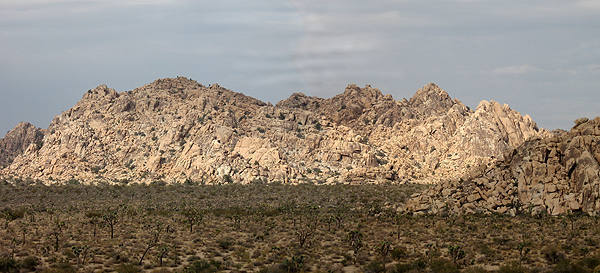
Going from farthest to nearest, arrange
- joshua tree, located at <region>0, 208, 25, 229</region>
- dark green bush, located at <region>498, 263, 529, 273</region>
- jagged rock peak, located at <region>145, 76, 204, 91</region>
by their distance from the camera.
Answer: jagged rock peak, located at <region>145, 76, 204, 91</region>
joshua tree, located at <region>0, 208, 25, 229</region>
dark green bush, located at <region>498, 263, 529, 273</region>

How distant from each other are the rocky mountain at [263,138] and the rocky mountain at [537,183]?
36220 millimetres

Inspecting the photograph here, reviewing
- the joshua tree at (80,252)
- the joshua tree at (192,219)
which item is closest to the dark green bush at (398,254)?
the joshua tree at (192,219)

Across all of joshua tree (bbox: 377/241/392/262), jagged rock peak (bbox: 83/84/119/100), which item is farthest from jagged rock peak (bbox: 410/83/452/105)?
joshua tree (bbox: 377/241/392/262)

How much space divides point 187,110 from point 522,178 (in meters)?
87.2

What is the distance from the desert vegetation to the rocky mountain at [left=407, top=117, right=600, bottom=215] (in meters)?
2.70

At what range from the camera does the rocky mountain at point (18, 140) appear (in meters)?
161

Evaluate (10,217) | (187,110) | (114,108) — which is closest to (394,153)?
(187,110)

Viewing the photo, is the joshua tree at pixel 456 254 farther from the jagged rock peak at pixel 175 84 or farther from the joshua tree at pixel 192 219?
the jagged rock peak at pixel 175 84

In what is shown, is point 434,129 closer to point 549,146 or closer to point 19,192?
point 549,146

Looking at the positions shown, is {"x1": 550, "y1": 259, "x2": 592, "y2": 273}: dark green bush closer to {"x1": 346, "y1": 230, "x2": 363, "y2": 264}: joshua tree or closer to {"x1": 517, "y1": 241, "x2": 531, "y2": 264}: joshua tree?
{"x1": 517, "y1": 241, "x2": 531, "y2": 264}: joshua tree

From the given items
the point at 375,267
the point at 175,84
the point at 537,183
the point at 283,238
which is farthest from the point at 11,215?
the point at 175,84

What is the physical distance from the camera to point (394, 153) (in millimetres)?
132250

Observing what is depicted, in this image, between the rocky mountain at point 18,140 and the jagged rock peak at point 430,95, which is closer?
the jagged rock peak at point 430,95

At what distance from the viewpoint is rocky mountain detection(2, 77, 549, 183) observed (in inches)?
4877
